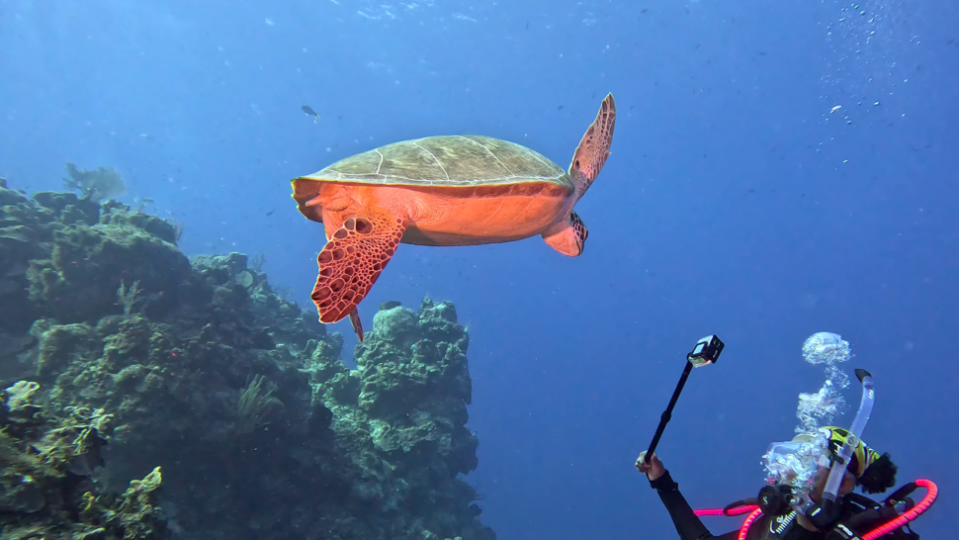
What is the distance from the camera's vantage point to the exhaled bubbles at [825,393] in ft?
104

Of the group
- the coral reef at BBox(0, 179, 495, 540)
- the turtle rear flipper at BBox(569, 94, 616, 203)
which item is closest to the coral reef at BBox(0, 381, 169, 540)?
the coral reef at BBox(0, 179, 495, 540)

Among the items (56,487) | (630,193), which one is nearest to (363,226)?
(56,487)

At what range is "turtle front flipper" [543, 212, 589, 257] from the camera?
5.61 metres

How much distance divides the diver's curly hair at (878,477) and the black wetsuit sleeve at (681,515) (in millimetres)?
805

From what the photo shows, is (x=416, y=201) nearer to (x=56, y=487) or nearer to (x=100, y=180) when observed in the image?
(x=56, y=487)

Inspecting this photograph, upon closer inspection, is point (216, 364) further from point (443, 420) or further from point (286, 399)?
point (443, 420)

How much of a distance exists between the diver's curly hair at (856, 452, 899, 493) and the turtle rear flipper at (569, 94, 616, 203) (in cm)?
366

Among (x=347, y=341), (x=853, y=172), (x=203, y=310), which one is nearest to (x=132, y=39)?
(x=347, y=341)

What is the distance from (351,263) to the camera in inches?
129

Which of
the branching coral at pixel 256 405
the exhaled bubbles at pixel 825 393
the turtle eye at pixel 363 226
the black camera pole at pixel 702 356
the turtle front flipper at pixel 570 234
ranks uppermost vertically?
the exhaled bubbles at pixel 825 393

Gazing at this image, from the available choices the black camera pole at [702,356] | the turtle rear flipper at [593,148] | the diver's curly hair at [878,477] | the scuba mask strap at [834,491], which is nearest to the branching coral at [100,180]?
the turtle rear flipper at [593,148]

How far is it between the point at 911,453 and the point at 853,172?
43761mm

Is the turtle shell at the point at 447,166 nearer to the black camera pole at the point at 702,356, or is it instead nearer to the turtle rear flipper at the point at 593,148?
the turtle rear flipper at the point at 593,148

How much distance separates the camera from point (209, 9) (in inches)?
1842
